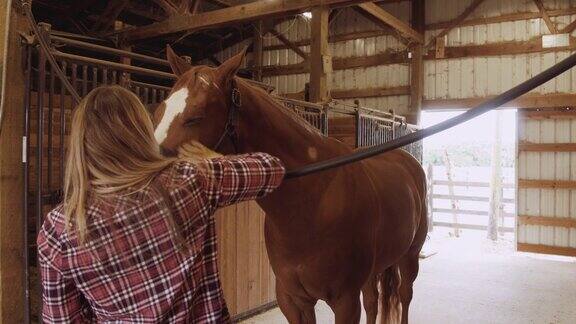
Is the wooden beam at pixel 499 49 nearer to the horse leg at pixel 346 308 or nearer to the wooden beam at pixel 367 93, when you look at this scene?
the wooden beam at pixel 367 93

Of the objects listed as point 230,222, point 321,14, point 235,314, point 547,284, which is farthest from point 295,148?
point 547,284

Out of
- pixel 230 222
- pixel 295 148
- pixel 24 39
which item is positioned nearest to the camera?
pixel 295 148

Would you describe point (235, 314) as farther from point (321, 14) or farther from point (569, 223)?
point (569, 223)

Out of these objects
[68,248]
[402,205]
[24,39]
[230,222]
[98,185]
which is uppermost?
[24,39]

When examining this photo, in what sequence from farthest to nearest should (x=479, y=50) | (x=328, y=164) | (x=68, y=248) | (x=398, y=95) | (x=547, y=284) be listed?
(x=398, y=95), (x=479, y=50), (x=547, y=284), (x=328, y=164), (x=68, y=248)

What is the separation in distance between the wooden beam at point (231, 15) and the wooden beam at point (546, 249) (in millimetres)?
5023

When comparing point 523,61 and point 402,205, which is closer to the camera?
point 402,205

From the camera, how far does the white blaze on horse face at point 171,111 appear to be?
1331mm

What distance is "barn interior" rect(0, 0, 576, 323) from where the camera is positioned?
200 centimetres

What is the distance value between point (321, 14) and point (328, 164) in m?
3.65

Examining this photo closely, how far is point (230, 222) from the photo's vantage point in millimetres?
3543

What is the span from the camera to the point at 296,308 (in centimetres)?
190

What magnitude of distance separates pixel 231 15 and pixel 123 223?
458 cm

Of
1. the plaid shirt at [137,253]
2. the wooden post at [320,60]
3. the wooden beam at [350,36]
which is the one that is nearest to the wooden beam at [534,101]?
the wooden beam at [350,36]
